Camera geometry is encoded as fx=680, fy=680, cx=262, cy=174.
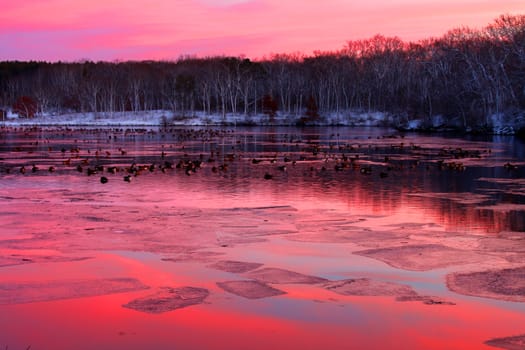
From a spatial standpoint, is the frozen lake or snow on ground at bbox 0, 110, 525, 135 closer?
the frozen lake

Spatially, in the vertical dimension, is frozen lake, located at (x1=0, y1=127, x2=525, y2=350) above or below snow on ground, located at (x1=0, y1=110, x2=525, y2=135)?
below

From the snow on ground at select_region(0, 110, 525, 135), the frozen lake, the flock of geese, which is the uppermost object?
the snow on ground at select_region(0, 110, 525, 135)

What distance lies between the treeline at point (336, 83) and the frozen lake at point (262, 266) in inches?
2352

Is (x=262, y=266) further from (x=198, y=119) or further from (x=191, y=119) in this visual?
(x=191, y=119)

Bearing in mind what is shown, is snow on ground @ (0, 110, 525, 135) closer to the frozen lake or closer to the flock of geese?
the flock of geese

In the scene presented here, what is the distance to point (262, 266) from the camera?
11.1 metres

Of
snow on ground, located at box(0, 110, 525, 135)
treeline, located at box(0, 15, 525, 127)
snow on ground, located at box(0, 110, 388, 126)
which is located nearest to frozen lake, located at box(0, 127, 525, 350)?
treeline, located at box(0, 15, 525, 127)

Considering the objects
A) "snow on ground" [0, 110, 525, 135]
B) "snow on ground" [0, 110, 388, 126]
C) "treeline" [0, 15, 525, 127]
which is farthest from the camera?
"snow on ground" [0, 110, 388, 126]

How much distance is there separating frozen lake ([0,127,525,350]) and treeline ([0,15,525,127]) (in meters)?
59.8

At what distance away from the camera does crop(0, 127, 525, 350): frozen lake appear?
26.6ft

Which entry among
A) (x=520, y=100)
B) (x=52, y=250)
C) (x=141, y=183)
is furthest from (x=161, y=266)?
(x=520, y=100)

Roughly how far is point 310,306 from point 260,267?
217 centimetres

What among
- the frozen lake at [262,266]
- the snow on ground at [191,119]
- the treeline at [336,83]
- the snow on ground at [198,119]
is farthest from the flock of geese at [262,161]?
the snow on ground at [191,119]

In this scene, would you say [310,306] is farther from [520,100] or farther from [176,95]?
[176,95]
